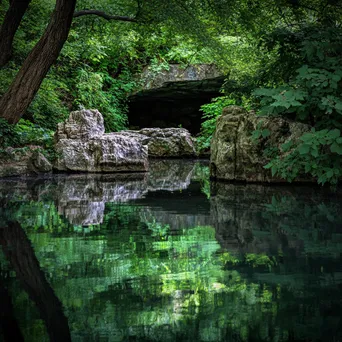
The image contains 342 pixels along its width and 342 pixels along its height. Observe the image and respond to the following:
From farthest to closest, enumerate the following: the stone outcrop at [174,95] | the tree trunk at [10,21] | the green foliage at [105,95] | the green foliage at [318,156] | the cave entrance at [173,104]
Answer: the cave entrance at [173,104] → the stone outcrop at [174,95] → the green foliage at [105,95] → the tree trunk at [10,21] → the green foliage at [318,156]

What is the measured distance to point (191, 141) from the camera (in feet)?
54.1

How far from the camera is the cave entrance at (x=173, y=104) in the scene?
61.1ft

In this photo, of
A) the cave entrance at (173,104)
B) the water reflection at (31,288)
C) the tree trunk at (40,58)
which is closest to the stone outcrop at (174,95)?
the cave entrance at (173,104)

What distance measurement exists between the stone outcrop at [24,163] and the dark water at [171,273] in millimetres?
4242

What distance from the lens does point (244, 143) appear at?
25.5 feet

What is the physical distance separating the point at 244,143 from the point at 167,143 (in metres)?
8.45

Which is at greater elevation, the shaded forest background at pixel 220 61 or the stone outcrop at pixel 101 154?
the shaded forest background at pixel 220 61

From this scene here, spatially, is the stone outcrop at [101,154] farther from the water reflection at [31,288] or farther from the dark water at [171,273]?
the water reflection at [31,288]

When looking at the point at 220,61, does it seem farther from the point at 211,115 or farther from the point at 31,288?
the point at 31,288

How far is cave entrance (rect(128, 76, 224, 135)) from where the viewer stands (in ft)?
61.1

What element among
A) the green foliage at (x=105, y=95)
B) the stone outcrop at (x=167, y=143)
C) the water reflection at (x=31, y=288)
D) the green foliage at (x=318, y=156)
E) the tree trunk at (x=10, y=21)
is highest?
the green foliage at (x=105, y=95)

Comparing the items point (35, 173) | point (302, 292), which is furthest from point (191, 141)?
point (302, 292)

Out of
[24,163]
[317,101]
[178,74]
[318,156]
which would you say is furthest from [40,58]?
[178,74]

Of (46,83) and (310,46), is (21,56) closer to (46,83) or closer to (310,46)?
(46,83)
